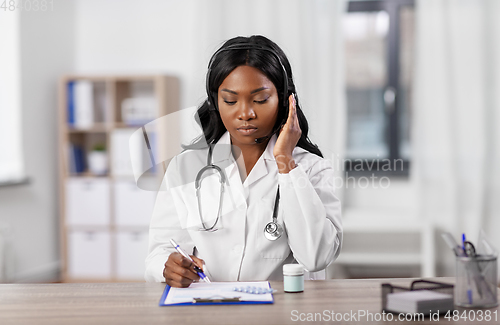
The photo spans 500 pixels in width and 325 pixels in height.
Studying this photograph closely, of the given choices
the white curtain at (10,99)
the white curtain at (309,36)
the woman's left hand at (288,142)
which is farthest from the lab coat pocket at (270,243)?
the white curtain at (10,99)

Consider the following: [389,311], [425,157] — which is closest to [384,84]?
[425,157]

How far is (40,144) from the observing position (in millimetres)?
3756

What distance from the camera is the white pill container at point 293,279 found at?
1.18m

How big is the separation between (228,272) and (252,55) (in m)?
0.57

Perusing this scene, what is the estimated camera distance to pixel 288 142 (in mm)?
1348

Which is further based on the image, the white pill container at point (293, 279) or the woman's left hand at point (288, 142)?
the woman's left hand at point (288, 142)

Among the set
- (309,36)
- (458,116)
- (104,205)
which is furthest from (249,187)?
(458,116)

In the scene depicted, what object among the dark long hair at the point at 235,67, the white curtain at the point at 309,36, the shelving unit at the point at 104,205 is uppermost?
the white curtain at the point at 309,36

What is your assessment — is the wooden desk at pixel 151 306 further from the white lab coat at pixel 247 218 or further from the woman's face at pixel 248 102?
the woman's face at pixel 248 102

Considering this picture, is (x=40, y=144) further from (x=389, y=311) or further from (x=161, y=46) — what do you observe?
(x=389, y=311)

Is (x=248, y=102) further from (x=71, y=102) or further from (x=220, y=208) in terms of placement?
(x=71, y=102)

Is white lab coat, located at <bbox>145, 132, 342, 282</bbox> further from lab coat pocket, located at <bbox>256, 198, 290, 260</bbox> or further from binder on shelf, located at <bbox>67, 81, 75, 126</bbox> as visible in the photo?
binder on shelf, located at <bbox>67, 81, 75, 126</bbox>

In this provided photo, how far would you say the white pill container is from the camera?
46.4 inches

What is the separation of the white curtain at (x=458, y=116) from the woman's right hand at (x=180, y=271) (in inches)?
105
